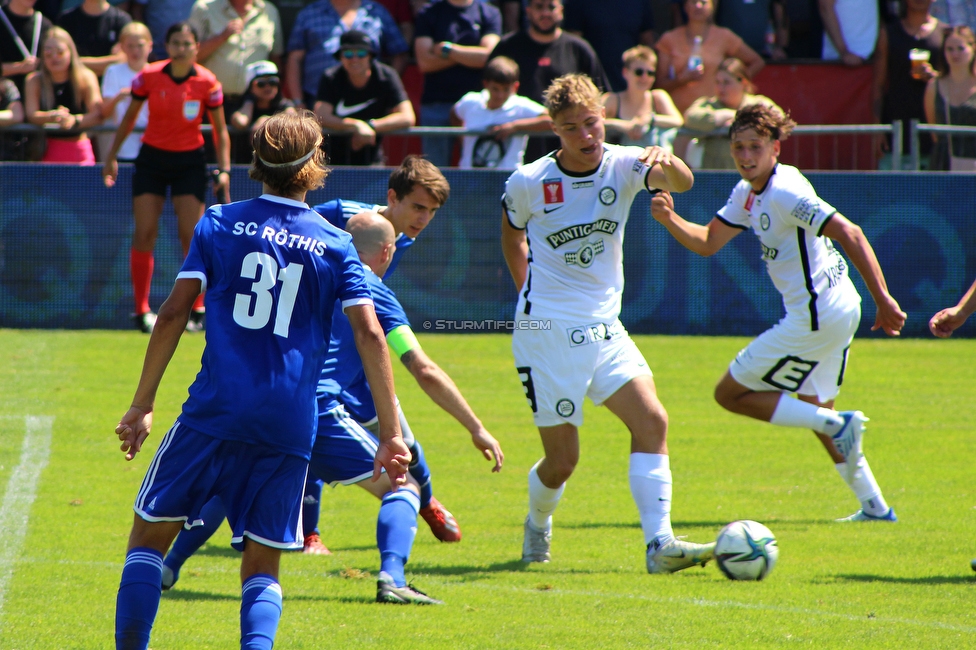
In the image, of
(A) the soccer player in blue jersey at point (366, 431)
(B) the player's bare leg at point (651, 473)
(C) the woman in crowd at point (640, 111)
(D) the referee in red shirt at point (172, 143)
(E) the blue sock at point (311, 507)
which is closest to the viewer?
(A) the soccer player in blue jersey at point (366, 431)

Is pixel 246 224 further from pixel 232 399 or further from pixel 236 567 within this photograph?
pixel 236 567

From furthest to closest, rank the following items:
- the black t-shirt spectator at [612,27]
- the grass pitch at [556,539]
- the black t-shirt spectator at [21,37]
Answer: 1. the black t-shirt spectator at [612,27]
2. the black t-shirt spectator at [21,37]
3. the grass pitch at [556,539]

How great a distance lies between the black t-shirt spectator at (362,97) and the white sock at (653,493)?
787cm

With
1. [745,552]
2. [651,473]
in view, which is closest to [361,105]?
[651,473]

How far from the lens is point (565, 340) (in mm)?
6027

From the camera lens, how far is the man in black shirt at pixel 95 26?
547 inches

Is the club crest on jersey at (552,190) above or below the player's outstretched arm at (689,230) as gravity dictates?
above

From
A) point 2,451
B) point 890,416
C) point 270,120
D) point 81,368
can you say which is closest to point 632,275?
point 890,416

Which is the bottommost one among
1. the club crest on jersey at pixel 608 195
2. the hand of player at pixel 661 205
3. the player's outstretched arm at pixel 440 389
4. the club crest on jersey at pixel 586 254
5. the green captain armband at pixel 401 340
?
the player's outstretched arm at pixel 440 389

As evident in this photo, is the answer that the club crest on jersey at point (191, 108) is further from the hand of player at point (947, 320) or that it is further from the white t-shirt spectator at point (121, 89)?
the hand of player at point (947, 320)

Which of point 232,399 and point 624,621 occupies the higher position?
point 232,399

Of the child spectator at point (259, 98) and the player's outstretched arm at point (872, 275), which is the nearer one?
the player's outstretched arm at point (872, 275)

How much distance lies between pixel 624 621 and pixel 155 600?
6.74ft

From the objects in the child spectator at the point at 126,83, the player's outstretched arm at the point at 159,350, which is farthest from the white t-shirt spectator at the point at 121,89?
the player's outstretched arm at the point at 159,350
